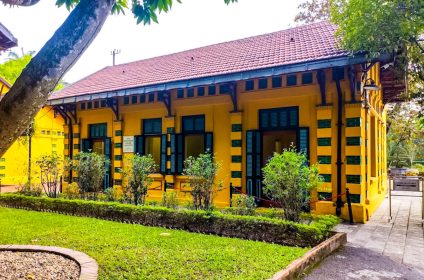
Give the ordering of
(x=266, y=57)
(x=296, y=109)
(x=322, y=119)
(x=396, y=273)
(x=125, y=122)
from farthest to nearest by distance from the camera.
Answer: (x=125, y=122)
(x=266, y=57)
(x=296, y=109)
(x=322, y=119)
(x=396, y=273)

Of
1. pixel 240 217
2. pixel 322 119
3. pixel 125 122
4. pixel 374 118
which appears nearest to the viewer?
pixel 240 217

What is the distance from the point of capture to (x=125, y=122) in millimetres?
12875

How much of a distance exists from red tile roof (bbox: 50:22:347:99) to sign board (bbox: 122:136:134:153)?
1866mm

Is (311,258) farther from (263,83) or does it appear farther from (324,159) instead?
(263,83)

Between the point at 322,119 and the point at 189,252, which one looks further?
the point at 322,119

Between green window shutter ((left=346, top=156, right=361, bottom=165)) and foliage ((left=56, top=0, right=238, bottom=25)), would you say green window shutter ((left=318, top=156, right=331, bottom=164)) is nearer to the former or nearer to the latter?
green window shutter ((left=346, top=156, right=361, bottom=165))

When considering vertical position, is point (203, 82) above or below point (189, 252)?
above

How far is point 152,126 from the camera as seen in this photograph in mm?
12258

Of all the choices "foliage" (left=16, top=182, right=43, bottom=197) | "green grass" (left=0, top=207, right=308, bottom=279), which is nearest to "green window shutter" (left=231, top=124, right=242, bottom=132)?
"green grass" (left=0, top=207, right=308, bottom=279)

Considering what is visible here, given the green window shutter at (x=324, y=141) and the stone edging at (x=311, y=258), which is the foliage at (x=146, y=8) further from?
the green window shutter at (x=324, y=141)

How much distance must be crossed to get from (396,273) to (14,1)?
5.49 metres

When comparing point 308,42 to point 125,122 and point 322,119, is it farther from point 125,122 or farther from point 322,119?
point 125,122

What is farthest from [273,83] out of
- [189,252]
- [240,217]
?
[189,252]

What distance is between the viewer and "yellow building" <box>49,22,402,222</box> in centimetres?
852
